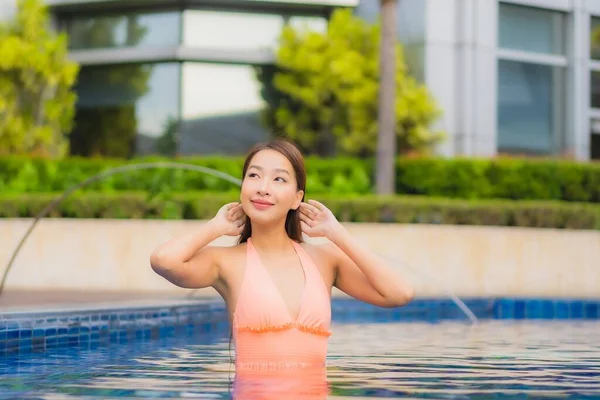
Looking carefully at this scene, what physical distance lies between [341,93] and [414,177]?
273cm

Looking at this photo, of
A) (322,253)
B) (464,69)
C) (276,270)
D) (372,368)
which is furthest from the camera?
(464,69)

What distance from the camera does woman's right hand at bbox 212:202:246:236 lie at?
13.9ft

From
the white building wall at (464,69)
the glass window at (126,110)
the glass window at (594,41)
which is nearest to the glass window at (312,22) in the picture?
the glass window at (126,110)

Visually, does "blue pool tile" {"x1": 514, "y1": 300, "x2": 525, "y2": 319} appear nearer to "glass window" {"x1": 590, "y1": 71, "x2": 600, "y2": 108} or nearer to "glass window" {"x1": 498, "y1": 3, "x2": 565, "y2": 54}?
"glass window" {"x1": 498, "y1": 3, "x2": 565, "y2": 54}

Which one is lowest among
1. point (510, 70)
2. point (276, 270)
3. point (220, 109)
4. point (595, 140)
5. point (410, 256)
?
point (410, 256)

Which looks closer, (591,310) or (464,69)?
(591,310)

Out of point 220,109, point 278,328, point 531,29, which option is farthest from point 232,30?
point 278,328

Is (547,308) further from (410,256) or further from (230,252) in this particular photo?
(230,252)

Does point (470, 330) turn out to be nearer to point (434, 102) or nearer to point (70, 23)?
point (434, 102)

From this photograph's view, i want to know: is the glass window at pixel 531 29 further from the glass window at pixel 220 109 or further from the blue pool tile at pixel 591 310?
the blue pool tile at pixel 591 310

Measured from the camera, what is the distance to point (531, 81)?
21.0 meters

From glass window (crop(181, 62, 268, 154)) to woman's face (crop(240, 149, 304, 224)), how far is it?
17.0m

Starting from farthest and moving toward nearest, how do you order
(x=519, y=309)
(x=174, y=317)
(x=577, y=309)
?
(x=519, y=309) → (x=577, y=309) → (x=174, y=317)

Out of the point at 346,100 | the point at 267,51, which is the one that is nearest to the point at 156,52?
the point at 267,51
